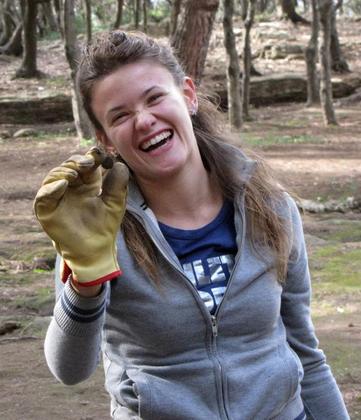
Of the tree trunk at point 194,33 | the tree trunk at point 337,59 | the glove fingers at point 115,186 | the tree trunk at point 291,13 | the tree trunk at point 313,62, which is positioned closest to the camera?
the glove fingers at point 115,186

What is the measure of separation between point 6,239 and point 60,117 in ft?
34.2

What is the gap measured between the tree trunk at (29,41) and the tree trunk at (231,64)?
7143 millimetres

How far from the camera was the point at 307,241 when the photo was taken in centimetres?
768

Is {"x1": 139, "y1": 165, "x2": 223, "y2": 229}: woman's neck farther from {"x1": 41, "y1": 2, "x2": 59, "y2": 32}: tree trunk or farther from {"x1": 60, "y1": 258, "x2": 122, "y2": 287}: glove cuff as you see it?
{"x1": 41, "y1": 2, "x2": 59, "y2": 32}: tree trunk

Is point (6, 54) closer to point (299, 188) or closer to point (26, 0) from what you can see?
point (26, 0)

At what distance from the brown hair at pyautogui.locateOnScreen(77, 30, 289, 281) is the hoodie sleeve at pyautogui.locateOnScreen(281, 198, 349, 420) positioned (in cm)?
7

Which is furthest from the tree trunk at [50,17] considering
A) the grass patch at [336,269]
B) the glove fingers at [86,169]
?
the glove fingers at [86,169]

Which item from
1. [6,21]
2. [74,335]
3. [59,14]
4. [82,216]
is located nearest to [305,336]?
[74,335]

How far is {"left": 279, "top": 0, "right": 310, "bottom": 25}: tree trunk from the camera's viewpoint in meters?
26.0

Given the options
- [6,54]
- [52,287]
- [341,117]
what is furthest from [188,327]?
[6,54]

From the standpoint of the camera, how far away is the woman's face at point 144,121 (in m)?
1.86

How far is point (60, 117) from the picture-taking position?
1800cm

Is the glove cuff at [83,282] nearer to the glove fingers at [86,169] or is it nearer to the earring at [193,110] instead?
the glove fingers at [86,169]

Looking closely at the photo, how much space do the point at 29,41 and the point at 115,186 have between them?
19.3 meters
